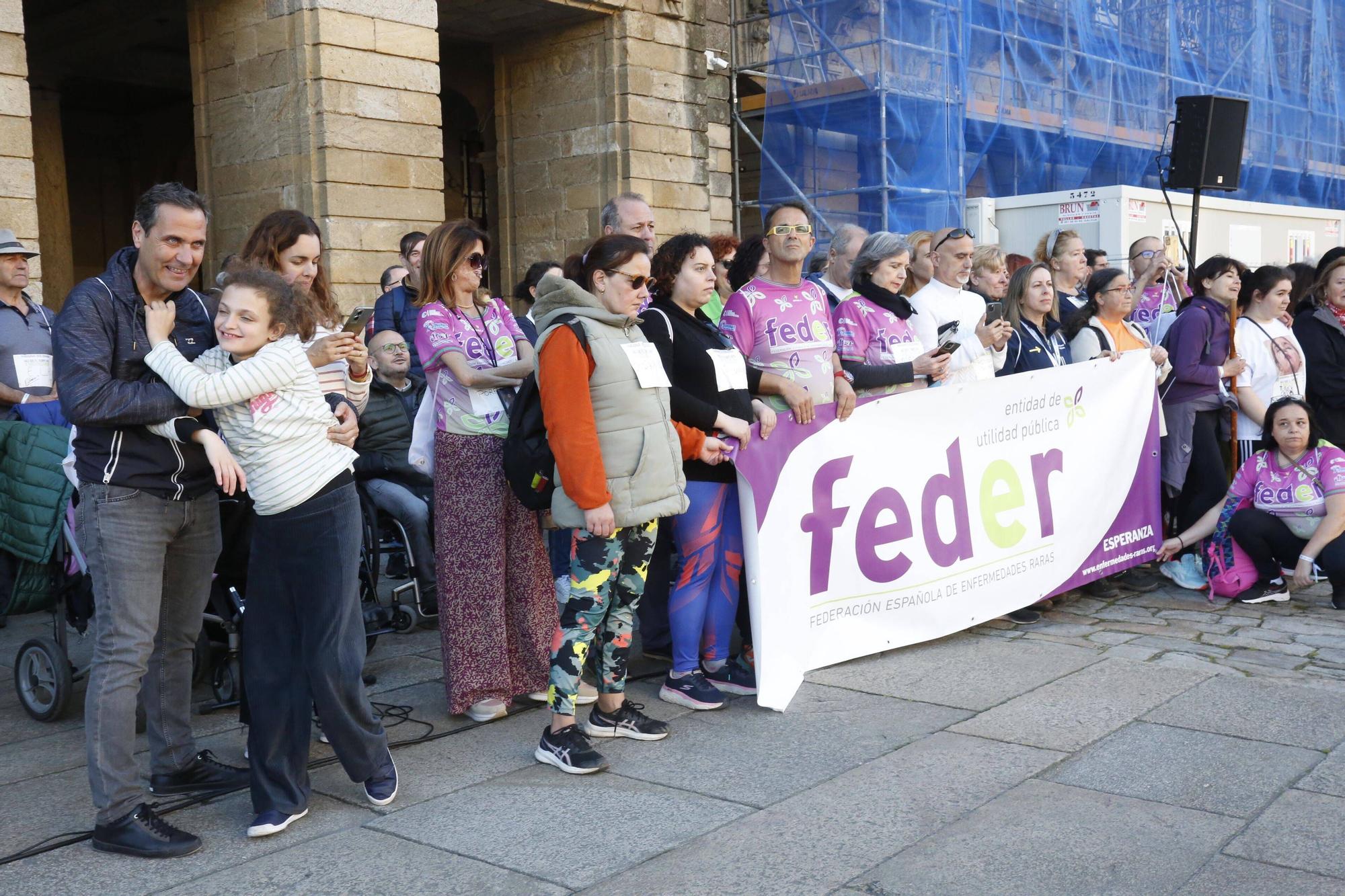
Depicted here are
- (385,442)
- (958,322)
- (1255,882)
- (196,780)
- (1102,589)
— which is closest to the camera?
(1255,882)

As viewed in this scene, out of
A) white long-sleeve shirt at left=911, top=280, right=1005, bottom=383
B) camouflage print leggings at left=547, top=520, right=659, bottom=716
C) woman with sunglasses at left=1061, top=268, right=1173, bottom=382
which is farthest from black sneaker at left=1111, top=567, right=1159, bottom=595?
camouflage print leggings at left=547, top=520, right=659, bottom=716

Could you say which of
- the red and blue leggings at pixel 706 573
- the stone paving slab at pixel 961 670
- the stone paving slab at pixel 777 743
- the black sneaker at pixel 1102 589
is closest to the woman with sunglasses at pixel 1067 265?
the black sneaker at pixel 1102 589

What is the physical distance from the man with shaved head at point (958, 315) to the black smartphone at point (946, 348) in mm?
296

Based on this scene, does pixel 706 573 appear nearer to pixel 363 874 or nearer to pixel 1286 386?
pixel 363 874

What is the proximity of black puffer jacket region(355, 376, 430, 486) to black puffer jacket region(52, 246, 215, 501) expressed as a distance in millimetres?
2714

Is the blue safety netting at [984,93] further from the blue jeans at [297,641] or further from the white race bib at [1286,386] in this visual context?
the blue jeans at [297,641]

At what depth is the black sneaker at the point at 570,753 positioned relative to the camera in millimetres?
4410

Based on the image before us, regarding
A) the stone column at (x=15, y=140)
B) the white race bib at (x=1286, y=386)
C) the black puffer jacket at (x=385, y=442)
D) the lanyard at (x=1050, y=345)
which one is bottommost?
the black puffer jacket at (x=385, y=442)

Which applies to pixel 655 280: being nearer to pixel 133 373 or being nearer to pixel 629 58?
pixel 133 373

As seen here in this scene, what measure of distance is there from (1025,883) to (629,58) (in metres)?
10.5

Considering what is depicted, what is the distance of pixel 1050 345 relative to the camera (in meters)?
7.14

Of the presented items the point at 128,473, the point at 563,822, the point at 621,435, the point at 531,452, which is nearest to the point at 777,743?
the point at 563,822

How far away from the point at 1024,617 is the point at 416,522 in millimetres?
3166

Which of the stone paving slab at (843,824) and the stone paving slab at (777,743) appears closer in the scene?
the stone paving slab at (843,824)
